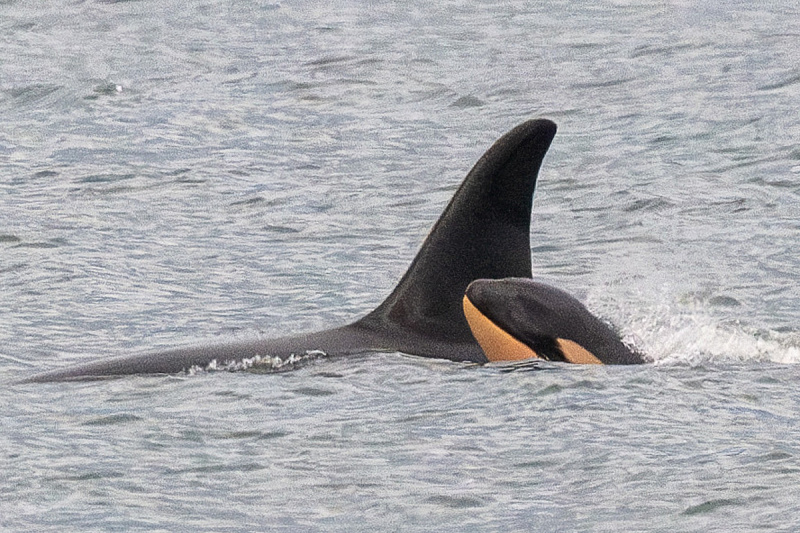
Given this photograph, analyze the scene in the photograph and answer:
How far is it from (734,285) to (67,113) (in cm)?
1073

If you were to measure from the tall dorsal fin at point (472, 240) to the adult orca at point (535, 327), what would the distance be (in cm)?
28

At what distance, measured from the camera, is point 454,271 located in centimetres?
1122

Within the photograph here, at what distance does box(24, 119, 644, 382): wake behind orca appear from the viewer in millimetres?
11000

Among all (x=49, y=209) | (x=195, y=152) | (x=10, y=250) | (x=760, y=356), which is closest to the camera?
(x=760, y=356)

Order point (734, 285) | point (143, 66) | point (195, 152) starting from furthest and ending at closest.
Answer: point (143, 66)
point (195, 152)
point (734, 285)

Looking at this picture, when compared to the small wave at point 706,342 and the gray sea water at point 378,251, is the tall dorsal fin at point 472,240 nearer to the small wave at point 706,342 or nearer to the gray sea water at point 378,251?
the gray sea water at point 378,251

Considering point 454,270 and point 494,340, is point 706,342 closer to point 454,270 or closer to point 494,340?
point 494,340

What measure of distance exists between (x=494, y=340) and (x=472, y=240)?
730 mm

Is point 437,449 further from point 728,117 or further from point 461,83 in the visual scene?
point 461,83

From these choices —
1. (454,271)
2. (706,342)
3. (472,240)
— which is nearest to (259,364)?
(454,271)

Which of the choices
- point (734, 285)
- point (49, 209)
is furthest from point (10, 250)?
point (734, 285)

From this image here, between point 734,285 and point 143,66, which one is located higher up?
point 143,66

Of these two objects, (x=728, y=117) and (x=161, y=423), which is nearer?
(x=161, y=423)

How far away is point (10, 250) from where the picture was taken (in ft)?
50.6
